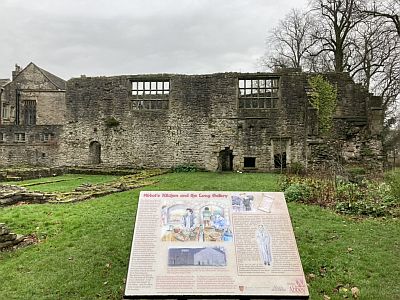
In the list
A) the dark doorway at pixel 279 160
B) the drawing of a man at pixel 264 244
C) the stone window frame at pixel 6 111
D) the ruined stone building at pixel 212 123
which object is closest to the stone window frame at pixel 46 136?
the ruined stone building at pixel 212 123

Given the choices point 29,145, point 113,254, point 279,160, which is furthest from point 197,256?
point 29,145

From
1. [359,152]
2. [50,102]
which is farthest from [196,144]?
[50,102]

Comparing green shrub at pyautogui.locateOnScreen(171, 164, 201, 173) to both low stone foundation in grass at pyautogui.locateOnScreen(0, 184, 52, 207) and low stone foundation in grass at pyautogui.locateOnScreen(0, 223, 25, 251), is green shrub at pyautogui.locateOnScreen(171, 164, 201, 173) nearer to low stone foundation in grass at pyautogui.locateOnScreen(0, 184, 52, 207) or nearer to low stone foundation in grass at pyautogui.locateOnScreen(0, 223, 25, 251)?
low stone foundation in grass at pyautogui.locateOnScreen(0, 184, 52, 207)

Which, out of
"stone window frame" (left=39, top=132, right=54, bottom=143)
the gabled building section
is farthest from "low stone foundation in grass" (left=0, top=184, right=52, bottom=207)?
the gabled building section

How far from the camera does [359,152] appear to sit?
2130 centimetres

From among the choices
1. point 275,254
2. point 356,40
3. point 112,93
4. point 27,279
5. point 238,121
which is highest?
point 356,40

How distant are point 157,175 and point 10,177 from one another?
711 cm

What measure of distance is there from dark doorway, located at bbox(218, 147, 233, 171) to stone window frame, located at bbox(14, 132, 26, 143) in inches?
555

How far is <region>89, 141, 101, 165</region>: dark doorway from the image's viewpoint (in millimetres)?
24406

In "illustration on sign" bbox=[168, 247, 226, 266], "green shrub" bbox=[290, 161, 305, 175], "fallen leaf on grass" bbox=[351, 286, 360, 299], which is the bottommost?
"fallen leaf on grass" bbox=[351, 286, 360, 299]

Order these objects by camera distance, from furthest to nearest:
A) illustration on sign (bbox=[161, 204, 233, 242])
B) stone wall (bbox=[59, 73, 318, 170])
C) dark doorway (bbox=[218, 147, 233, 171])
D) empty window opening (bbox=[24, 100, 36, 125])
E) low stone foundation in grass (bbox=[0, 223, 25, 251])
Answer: empty window opening (bbox=[24, 100, 36, 125]) → dark doorway (bbox=[218, 147, 233, 171]) → stone wall (bbox=[59, 73, 318, 170]) → low stone foundation in grass (bbox=[0, 223, 25, 251]) → illustration on sign (bbox=[161, 204, 233, 242])

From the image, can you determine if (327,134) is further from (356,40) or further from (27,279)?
(27,279)

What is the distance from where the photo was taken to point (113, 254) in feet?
24.4

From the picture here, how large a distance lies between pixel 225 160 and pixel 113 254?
53.4 feet
